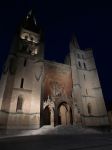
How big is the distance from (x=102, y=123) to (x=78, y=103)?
559 centimetres

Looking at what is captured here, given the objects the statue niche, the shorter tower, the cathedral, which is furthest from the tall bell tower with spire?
the shorter tower

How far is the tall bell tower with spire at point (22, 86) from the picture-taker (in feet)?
55.9

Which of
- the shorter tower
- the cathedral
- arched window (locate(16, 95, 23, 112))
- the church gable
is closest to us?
the cathedral

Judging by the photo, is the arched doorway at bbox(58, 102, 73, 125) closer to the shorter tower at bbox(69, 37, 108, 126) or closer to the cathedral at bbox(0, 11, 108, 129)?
the cathedral at bbox(0, 11, 108, 129)

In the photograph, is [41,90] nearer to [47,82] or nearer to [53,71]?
[47,82]

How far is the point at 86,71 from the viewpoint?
2784 centimetres

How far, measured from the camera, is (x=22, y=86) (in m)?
20.4

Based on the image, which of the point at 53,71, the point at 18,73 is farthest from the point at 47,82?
the point at 18,73

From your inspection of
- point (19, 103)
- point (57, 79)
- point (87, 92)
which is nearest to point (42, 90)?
point (19, 103)

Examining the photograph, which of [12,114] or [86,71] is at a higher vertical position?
[86,71]

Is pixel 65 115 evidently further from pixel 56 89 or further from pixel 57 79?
pixel 57 79

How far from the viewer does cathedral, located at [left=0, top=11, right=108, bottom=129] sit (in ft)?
58.4

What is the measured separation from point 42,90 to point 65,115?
24.2 feet

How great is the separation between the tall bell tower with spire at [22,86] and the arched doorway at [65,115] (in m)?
5.40
